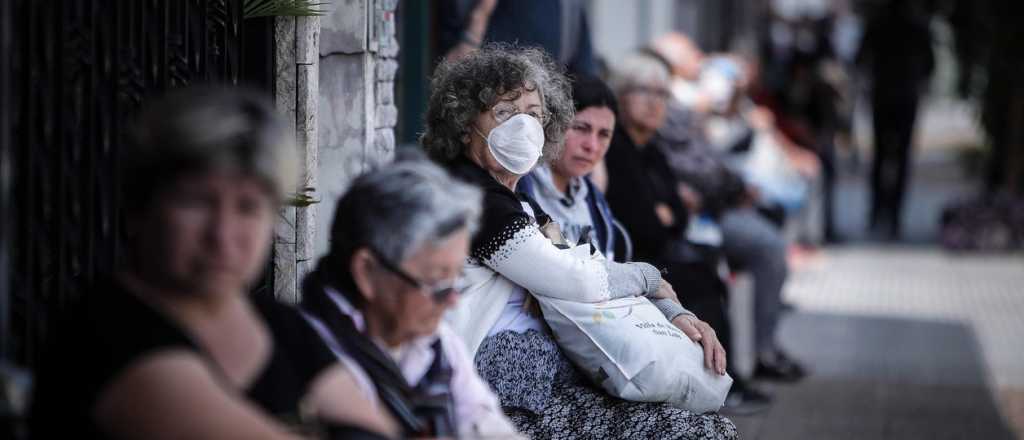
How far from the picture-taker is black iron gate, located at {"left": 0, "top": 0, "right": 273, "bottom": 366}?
2.64 m

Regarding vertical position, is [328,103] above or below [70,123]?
below

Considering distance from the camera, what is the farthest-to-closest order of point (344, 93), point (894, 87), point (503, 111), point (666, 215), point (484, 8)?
point (894, 87) → point (666, 215) → point (484, 8) → point (344, 93) → point (503, 111)

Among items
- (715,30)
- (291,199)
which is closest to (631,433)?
(291,199)

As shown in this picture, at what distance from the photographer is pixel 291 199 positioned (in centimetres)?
371

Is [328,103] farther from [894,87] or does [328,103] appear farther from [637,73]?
[894,87]

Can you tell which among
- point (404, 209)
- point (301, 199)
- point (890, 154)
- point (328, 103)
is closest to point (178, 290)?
point (404, 209)

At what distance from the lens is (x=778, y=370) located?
721 centimetres

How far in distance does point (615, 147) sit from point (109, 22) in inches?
97.8

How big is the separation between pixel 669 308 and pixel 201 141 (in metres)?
2.05

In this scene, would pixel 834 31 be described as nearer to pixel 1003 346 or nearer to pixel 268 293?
pixel 1003 346

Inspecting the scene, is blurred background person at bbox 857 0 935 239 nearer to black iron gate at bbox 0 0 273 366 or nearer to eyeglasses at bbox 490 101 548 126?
eyeglasses at bbox 490 101 548 126

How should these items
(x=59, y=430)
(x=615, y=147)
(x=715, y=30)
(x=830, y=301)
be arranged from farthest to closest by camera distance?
(x=715, y=30)
(x=830, y=301)
(x=615, y=147)
(x=59, y=430)

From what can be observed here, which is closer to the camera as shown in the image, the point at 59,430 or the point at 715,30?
the point at 59,430

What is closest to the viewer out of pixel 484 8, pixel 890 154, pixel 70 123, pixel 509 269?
pixel 70 123
